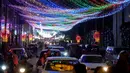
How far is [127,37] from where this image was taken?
47562 mm

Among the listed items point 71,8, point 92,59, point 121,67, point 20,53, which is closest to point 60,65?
point 121,67

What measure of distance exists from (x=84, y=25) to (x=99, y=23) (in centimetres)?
1071

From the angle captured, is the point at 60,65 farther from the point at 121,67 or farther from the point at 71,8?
the point at 71,8

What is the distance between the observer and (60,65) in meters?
14.5

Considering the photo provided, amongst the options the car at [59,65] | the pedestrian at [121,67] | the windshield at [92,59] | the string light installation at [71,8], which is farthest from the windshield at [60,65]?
the string light installation at [71,8]

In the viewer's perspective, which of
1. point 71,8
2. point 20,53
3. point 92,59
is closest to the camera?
point 92,59

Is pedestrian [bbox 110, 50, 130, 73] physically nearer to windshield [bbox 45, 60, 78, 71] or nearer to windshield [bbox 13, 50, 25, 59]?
windshield [bbox 45, 60, 78, 71]

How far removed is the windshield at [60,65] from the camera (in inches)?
564

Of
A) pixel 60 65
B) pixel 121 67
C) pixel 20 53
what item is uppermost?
pixel 121 67

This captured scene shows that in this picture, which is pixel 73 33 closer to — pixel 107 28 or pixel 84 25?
pixel 84 25

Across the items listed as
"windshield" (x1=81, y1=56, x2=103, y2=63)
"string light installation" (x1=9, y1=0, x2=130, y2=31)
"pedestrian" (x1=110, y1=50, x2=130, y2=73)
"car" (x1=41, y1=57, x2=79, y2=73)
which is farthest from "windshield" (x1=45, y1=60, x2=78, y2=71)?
"string light installation" (x1=9, y1=0, x2=130, y2=31)

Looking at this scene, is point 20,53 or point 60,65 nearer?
point 60,65

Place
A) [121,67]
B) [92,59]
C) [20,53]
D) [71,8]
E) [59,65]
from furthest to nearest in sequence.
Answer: [71,8] < [20,53] < [92,59] < [59,65] < [121,67]

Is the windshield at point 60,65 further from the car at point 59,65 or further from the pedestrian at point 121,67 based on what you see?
the pedestrian at point 121,67
